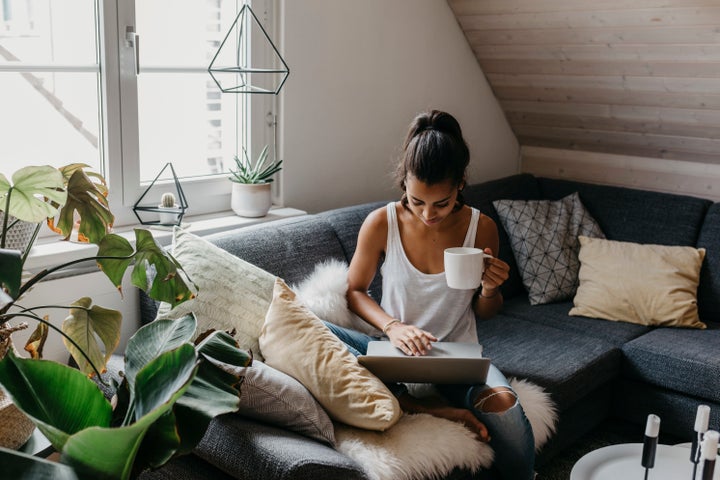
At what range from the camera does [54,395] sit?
3.56 feet

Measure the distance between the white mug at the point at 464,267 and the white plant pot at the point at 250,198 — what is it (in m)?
0.98

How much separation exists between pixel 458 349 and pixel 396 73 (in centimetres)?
169

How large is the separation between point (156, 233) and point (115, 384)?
124 cm

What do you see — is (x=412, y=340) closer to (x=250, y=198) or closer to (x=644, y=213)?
(x=250, y=198)

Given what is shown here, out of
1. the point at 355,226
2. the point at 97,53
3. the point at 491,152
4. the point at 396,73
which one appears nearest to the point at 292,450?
the point at 355,226

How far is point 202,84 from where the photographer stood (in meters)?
2.73

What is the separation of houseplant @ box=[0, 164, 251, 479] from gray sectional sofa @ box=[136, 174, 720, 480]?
55cm

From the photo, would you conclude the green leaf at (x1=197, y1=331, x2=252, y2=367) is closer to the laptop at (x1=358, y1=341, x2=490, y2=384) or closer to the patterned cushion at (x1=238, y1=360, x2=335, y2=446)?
the patterned cushion at (x1=238, y1=360, x2=335, y2=446)

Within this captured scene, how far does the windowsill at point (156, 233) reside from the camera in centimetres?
214

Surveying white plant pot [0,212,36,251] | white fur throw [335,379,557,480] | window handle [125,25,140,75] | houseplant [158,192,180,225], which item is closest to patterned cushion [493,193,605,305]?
white fur throw [335,379,557,480]

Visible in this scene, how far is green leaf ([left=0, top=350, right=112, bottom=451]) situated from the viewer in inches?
40.8

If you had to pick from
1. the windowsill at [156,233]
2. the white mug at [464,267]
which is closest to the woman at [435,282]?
the white mug at [464,267]

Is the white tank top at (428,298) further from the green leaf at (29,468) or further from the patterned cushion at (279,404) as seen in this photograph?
the green leaf at (29,468)

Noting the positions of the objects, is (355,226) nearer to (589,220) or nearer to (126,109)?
(126,109)
